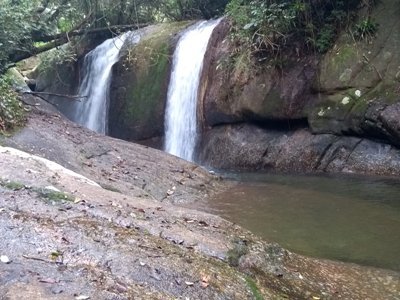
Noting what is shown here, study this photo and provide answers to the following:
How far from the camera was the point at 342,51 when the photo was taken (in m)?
10.8

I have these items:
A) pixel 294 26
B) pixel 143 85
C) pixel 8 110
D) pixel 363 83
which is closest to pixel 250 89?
pixel 294 26

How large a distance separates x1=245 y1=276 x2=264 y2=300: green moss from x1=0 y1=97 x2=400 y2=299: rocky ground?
11 millimetres

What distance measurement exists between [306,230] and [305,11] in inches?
241

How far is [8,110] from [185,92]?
17.5 ft

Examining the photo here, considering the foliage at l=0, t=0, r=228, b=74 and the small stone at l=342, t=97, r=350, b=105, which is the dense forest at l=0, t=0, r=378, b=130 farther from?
the small stone at l=342, t=97, r=350, b=105

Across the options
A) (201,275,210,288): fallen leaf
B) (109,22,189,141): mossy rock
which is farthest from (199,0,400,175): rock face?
(201,275,210,288): fallen leaf

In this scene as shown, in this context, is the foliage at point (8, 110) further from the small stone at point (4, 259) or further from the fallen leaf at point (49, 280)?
the fallen leaf at point (49, 280)

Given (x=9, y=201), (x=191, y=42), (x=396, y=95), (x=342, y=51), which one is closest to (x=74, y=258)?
(x=9, y=201)

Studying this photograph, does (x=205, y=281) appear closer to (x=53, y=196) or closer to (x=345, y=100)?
(x=53, y=196)

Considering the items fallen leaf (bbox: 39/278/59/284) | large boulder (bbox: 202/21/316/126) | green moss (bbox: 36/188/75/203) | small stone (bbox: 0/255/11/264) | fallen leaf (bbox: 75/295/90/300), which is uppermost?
large boulder (bbox: 202/21/316/126)

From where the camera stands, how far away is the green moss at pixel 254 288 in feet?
12.2

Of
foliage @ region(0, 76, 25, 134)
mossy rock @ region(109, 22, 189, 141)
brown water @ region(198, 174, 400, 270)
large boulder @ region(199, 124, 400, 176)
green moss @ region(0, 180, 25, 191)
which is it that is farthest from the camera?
Answer: mossy rock @ region(109, 22, 189, 141)

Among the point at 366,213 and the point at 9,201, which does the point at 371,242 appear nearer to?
the point at 366,213

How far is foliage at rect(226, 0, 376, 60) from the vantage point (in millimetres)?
11000
